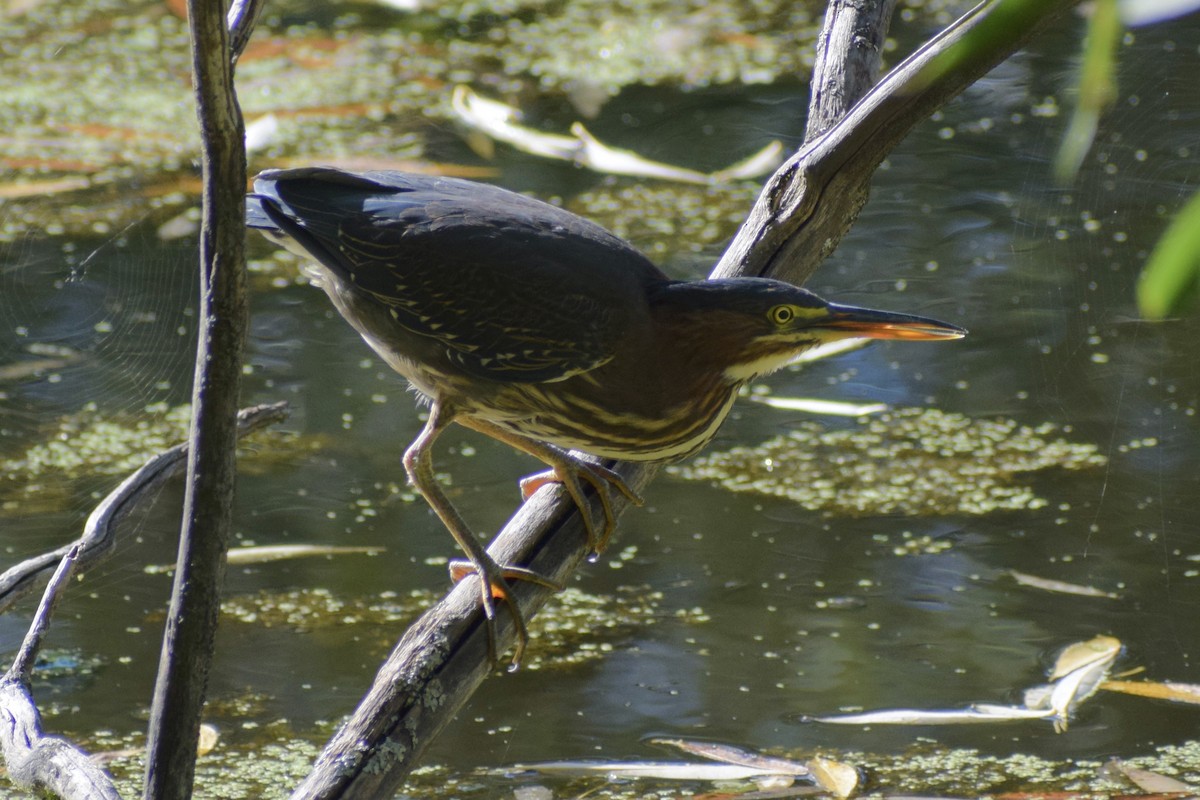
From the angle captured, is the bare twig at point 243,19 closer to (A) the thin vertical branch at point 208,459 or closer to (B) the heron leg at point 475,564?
(A) the thin vertical branch at point 208,459

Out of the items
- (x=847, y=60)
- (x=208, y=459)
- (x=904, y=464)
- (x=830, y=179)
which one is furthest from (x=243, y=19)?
(x=904, y=464)

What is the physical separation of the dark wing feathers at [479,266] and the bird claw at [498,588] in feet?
1.07

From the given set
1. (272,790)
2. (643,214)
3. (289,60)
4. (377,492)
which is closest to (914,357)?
(643,214)

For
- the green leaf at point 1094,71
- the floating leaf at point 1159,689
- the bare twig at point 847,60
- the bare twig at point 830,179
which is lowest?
the floating leaf at point 1159,689

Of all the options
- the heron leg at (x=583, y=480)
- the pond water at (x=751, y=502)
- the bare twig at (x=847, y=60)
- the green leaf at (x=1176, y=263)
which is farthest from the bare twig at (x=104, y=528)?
the green leaf at (x=1176, y=263)

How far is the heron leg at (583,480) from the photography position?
2.16 meters

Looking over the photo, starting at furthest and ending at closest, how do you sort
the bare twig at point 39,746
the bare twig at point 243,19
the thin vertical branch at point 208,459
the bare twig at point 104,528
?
the bare twig at point 104,528 → the bare twig at point 39,746 → the bare twig at point 243,19 → the thin vertical branch at point 208,459

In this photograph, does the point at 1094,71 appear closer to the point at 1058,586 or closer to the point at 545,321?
the point at 545,321

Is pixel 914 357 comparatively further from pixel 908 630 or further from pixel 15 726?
pixel 15 726

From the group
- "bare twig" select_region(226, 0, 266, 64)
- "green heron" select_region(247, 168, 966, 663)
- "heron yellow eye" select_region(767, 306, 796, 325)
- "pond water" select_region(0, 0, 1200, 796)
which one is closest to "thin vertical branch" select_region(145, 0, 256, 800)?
"bare twig" select_region(226, 0, 266, 64)

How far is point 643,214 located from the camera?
4.78m

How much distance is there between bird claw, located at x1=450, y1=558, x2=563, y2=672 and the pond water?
56cm

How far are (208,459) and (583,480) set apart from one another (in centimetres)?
106

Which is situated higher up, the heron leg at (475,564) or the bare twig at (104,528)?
the bare twig at (104,528)
